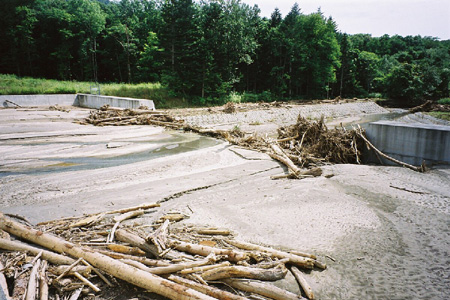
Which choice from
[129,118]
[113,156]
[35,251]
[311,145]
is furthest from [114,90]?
[35,251]

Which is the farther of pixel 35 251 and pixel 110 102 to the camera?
pixel 110 102

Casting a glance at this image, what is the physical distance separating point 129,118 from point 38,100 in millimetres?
14183

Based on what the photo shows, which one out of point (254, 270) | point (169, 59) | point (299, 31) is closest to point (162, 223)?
point (254, 270)

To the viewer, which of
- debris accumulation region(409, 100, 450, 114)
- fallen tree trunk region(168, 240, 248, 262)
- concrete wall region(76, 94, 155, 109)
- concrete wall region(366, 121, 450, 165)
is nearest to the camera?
fallen tree trunk region(168, 240, 248, 262)

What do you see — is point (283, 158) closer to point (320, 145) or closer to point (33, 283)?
point (320, 145)

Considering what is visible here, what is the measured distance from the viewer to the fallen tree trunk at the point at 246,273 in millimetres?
4066

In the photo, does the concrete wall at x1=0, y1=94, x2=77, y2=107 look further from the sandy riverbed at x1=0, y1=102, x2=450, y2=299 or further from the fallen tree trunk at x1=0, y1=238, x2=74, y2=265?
the fallen tree trunk at x1=0, y1=238, x2=74, y2=265

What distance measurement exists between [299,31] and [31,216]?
170 ft

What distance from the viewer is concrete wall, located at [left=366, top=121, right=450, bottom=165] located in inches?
443

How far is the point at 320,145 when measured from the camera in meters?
13.6

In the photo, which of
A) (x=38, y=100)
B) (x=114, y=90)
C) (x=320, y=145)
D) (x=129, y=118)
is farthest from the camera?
(x=114, y=90)

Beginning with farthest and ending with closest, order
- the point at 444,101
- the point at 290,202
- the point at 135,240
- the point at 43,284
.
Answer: the point at 444,101 → the point at 290,202 → the point at 135,240 → the point at 43,284

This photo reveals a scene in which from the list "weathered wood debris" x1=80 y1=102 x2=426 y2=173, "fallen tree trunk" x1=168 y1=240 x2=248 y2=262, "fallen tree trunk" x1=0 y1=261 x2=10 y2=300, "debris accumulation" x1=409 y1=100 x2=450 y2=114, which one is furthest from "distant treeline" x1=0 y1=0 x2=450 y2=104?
"fallen tree trunk" x1=0 y1=261 x2=10 y2=300

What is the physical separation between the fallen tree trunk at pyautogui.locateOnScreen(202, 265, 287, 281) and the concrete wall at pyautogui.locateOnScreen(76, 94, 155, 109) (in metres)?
21.3
